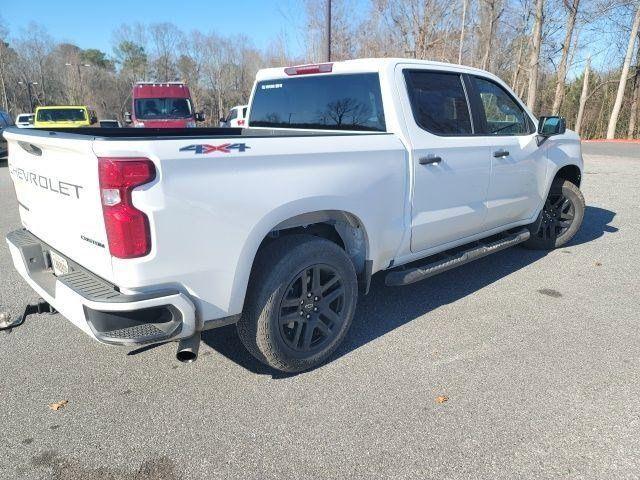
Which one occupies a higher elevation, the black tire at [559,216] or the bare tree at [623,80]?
the bare tree at [623,80]

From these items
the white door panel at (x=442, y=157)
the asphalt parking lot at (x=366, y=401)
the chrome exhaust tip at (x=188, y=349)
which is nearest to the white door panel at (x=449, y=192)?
the white door panel at (x=442, y=157)

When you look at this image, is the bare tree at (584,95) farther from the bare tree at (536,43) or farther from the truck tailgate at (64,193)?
the truck tailgate at (64,193)

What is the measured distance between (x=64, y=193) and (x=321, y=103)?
2160 millimetres

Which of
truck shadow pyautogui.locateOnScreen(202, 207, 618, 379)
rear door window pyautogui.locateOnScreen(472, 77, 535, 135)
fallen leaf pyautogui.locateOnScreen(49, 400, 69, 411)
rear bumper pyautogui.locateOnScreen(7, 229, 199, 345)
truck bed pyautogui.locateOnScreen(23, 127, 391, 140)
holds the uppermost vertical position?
rear door window pyautogui.locateOnScreen(472, 77, 535, 135)

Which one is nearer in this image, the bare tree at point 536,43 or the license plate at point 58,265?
the license plate at point 58,265

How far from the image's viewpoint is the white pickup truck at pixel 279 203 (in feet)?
7.52

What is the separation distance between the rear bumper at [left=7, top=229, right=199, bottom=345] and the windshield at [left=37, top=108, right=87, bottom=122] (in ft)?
61.3

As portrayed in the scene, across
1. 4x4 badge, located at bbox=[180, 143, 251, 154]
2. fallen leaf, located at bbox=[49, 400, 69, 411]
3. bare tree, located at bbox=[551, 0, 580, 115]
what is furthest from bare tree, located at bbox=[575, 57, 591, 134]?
fallen leaf, located at bbox=[49, 400, 69, 411]

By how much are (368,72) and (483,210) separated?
163 centimetres

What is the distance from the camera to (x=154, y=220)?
2250 millimetres

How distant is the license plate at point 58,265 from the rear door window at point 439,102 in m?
2.53

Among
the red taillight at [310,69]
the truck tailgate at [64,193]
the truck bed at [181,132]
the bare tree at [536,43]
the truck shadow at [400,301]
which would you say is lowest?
the truck shadow at [400,301]

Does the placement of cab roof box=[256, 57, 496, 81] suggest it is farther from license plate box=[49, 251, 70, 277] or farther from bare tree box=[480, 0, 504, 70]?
bare tree box=[480, 0, 504, 70]

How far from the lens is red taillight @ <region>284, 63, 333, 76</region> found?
12.9ft
